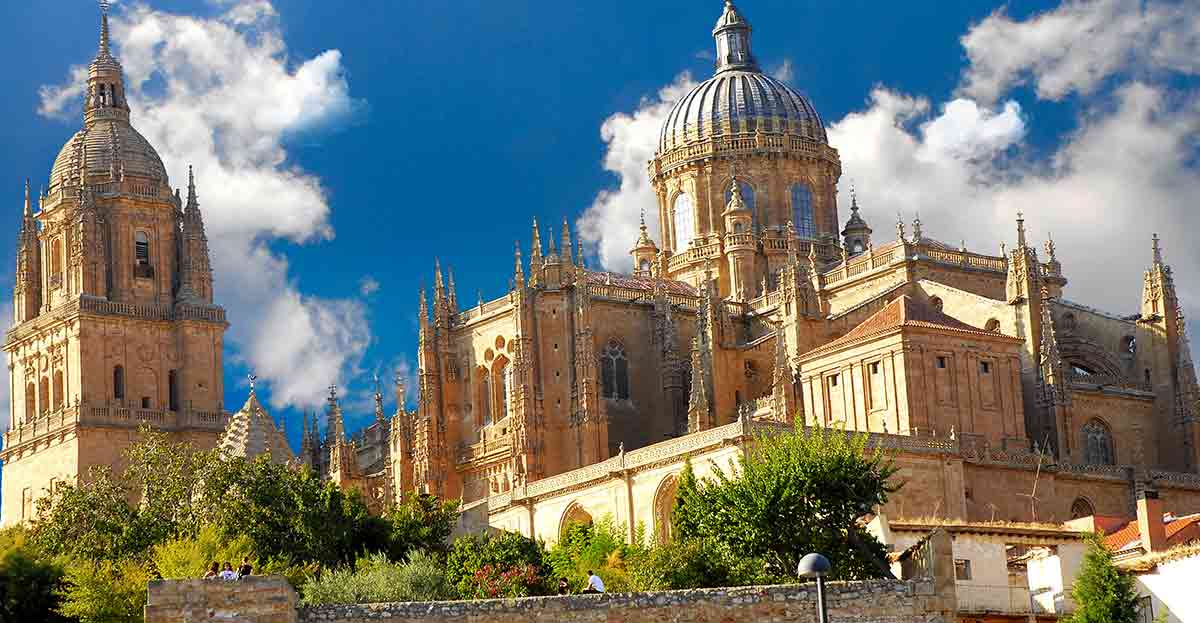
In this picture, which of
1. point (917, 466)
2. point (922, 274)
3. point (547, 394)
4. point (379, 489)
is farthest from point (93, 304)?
point (917, 466)

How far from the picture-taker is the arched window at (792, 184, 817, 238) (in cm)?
9006

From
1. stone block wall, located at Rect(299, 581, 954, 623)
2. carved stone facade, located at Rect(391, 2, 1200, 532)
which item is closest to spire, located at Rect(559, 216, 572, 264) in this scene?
carved stone facade, located at Rect(391, 2, 1200, 532)

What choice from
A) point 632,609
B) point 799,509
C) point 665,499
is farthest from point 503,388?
point 632,609

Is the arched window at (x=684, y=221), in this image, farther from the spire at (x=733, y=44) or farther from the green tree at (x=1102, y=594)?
the green tree at (x=1102, y=594)

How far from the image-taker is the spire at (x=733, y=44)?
307ft

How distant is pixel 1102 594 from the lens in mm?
42281

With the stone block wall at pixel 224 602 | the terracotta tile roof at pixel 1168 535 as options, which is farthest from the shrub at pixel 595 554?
the stone block wall at pixel 224 602

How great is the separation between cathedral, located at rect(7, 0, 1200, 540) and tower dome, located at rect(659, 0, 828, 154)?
0.13 m

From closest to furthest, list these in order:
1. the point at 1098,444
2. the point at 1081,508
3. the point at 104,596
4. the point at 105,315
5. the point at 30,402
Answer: the point at 104,596, the point at 1081,508, the point at 1098,444, the point at 105,315, the point at 30,402

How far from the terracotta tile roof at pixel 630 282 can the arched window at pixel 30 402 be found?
27780 millimetres

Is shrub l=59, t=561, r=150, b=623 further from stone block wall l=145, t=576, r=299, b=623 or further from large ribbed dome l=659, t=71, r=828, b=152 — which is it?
large ribbed dome l=659, t=71, r=828, b=152

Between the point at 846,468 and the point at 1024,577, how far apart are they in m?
5.10

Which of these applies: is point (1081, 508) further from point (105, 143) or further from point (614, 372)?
point (105, 143)

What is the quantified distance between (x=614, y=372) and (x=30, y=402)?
3055 cm
